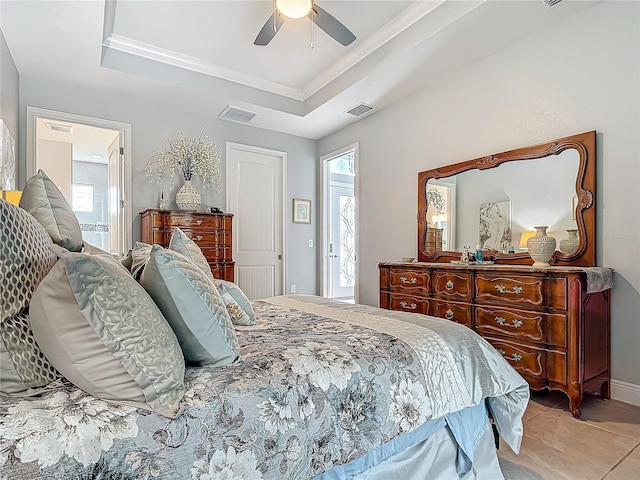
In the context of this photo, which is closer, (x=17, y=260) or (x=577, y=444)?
(x=17, y=260)

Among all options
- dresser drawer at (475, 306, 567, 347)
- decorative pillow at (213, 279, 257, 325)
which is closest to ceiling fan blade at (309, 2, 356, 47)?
decorative pillow at (213, 279, 257, 325)

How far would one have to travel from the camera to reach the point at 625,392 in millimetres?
2465

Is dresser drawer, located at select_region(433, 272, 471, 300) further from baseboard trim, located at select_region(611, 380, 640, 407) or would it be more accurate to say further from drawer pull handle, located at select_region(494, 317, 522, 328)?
baseboard trim, located at select_region(611, 380, 640, 407)

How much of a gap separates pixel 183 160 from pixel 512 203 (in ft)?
11.4

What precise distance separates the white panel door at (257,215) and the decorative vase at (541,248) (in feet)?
11.1

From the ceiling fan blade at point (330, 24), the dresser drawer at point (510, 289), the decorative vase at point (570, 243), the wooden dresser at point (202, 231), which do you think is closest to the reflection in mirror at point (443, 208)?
the dresser drawer at point (510, 289)

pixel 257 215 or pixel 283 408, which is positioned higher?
pixel 257 215

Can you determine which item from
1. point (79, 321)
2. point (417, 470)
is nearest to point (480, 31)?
point (417, 470)

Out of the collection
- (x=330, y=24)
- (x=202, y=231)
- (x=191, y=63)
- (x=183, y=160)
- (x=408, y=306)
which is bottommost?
(x=408, y=306)

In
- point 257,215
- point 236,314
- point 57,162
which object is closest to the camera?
point 236,314

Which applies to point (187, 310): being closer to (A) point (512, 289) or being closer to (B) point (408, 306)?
(A) point (512, 289)

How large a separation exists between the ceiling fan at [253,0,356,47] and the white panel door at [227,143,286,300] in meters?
2.39

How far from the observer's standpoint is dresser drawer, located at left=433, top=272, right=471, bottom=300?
2.89 meters

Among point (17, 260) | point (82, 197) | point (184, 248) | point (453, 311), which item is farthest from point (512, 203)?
point (82, 197)
